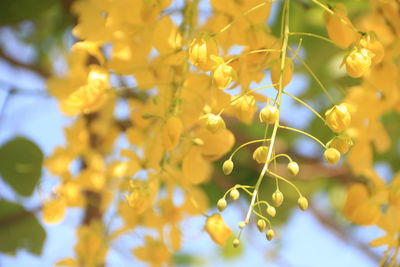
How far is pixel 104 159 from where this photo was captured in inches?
36.9

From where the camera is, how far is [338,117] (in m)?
0.41

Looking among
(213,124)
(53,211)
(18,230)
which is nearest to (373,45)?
(213,124)

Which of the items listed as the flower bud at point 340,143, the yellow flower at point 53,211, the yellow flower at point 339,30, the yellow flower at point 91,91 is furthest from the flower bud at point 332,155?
the yellow flower at point 53,211

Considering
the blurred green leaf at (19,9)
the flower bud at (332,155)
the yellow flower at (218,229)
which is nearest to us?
the flower bud at (332,155)

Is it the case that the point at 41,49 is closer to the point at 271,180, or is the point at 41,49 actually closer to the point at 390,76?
the point at 271,180

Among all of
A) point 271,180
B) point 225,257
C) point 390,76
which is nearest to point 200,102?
point 390,76

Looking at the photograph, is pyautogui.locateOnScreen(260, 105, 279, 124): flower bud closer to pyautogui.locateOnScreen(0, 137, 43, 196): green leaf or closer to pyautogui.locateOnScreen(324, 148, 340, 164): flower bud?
pyautogui.locateOnScreen(324, 148, 340, 164): flower bud

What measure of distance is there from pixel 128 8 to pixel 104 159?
0.40 m

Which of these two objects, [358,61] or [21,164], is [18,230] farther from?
[358,61]

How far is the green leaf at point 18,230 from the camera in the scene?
80 centimetres

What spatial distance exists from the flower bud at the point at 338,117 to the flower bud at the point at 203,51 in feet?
0.30

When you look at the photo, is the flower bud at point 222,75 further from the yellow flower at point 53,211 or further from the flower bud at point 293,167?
the yellow flower at point 53,211

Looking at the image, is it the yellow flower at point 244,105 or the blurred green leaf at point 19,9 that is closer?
the yellow flower at point 244,105

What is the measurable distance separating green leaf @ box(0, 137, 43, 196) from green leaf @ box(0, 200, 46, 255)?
0.04m
